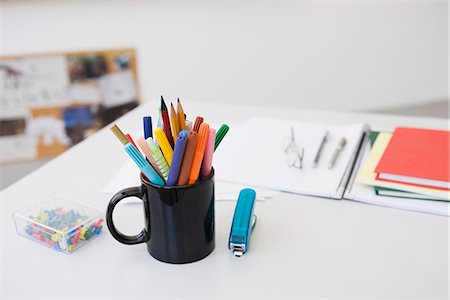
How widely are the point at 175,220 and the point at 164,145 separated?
9 cm

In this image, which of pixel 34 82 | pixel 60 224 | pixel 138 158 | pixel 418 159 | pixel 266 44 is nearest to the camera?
pixel 138 158

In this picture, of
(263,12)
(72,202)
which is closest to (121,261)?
(72,202)

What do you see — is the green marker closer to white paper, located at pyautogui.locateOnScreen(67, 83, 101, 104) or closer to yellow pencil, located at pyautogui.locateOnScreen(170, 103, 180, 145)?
yellow pencil, located at pyautogui.locateOnScreen(170, 103, 180, 145)

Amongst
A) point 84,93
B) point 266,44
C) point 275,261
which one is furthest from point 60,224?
point 266,44

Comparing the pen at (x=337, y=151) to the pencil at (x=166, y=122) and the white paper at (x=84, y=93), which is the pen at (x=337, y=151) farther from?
the white paper at (x=84, y=93)

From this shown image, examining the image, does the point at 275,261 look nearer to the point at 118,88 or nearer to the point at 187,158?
the point at 187,158

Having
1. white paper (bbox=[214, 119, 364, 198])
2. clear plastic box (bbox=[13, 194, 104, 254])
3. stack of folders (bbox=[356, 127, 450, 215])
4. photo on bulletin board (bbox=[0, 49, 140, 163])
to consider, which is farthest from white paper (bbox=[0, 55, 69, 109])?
stack of folders (bbox=[356, 127, 450, 215])

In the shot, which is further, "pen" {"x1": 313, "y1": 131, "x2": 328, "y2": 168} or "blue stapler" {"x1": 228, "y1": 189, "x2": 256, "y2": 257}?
"pen" {"x1": 313, "y1": 131, "x2": 328, "y2": 168}

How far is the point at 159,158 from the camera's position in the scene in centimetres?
53

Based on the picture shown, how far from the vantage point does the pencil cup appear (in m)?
0.54

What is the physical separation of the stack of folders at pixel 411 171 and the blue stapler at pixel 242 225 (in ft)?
0.67

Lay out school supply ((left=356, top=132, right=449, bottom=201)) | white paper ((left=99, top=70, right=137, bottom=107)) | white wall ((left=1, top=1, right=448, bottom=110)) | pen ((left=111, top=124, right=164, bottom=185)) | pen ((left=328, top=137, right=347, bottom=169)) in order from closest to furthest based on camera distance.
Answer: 1. pen ((left=111, top=124, right=164, bottom=185))
2. school supply ((left=356, top=132, right=449, bottom=201))
3. pen ((left=328, top=137, right=347, bottom=169))
4. white wall ((left=1, top=1, right=448, bottom=110))
5. white paper ((left=99, top=70, right=137, bottom=107))

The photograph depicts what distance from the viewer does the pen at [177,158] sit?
504mm

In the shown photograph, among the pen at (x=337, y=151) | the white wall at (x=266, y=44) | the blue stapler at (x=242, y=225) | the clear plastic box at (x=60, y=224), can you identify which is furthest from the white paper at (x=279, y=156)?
the white wall at (x=266, y=44)
